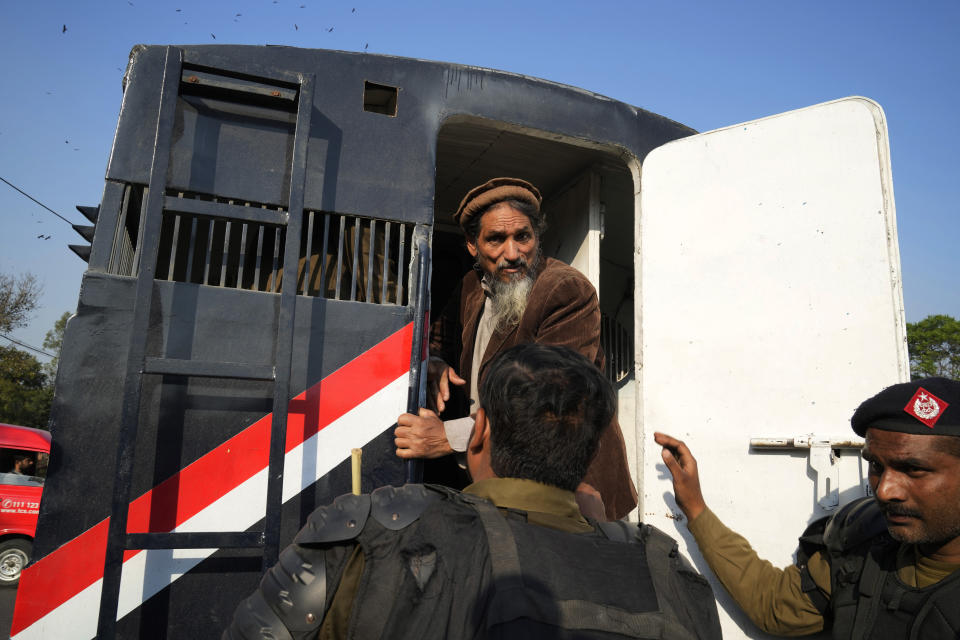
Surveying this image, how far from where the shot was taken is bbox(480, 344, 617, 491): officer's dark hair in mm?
1379

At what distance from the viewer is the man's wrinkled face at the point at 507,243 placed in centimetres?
317

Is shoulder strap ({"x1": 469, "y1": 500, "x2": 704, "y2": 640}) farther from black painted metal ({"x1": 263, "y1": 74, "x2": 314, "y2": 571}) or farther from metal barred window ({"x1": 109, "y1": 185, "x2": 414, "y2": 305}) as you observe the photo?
metal barred window ({"x1": 109, "y1": 185, "x2": 414, "y2": 305})

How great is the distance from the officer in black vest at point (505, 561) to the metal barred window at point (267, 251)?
1168 millimetres

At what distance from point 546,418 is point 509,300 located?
5.69ft

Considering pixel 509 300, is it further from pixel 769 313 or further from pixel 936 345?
pixel 936 345

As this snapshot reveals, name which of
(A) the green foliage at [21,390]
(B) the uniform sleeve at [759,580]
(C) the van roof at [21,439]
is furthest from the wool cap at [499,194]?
(A) the green foliage at [21,390]

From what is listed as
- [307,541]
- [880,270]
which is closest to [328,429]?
[307,541]

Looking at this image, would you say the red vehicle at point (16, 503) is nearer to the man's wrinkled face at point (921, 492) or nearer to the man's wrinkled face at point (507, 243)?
the man's wrinkled face at point (507, 243)

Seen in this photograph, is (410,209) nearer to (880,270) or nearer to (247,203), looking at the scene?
(247,203)

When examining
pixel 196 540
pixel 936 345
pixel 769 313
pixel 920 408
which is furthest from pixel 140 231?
pixel 936 345

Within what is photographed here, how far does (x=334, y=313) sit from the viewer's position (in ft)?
7.63

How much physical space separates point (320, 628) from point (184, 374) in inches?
42.6

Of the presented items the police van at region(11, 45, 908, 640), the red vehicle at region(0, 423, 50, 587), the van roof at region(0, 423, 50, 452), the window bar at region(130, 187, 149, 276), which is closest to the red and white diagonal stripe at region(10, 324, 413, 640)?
the police van at region(11, 45, 908, 640)

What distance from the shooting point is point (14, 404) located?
23.0 meters
